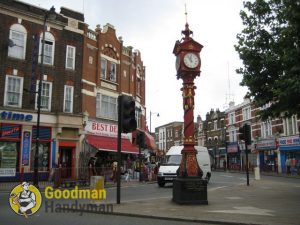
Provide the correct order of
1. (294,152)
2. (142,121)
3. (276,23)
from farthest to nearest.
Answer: (294,152) < (142,121) < (276,23)

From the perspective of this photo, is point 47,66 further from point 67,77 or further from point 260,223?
point 260,223

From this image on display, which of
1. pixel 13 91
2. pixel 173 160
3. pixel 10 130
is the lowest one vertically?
pixel 173 160

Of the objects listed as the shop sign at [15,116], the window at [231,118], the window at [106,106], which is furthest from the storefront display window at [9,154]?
the window at [231,118]

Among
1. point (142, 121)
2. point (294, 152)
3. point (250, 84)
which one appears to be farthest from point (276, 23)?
point (294, 152)

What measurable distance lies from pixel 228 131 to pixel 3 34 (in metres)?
47.6

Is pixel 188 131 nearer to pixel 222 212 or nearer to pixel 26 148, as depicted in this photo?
pixel 222 212

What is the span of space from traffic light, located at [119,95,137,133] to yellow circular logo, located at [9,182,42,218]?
3.86 meters

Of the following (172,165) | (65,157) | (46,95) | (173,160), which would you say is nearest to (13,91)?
(46,95)

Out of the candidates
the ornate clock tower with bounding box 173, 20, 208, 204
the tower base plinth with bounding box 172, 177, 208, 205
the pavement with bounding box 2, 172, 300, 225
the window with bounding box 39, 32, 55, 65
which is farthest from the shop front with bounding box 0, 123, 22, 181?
the pavement with bounding box 2, 172, 300, 225

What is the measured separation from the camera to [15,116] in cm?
2586

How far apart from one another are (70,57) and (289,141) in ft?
97.1

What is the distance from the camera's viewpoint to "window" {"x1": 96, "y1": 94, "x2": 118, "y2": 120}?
32.3 metres

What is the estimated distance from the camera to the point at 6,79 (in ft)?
85.6

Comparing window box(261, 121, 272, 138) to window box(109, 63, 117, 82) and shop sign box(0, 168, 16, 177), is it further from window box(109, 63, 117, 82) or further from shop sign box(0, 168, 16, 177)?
shop sign box(0, 168, 16, 177)
